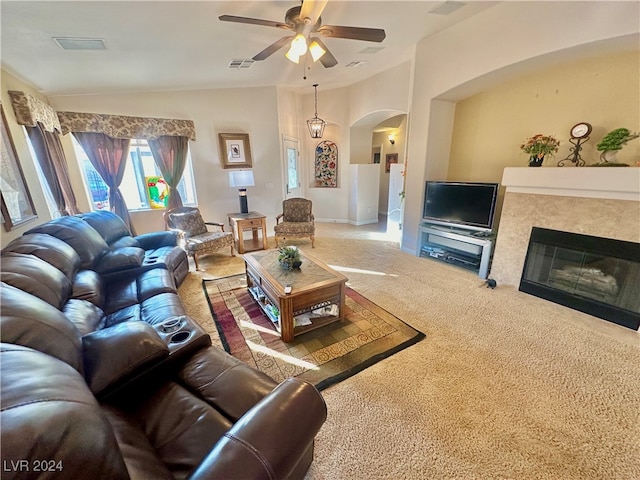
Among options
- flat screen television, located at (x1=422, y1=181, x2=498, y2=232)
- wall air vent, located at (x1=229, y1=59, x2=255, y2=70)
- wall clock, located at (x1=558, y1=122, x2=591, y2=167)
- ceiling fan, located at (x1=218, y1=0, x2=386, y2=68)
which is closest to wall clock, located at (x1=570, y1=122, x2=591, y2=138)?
wall clock, located at (x1=558, y1=122, x2=591, y2=167)

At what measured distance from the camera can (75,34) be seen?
7.76ft

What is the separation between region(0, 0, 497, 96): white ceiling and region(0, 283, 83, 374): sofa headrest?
2241 mm

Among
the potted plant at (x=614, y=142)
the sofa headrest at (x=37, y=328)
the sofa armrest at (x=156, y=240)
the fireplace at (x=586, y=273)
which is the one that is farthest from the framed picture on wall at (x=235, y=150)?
the potted plant at (x=614, y=142)

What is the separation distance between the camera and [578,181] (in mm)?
2580

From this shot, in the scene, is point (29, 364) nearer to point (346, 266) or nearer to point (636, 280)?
point (346, 266)

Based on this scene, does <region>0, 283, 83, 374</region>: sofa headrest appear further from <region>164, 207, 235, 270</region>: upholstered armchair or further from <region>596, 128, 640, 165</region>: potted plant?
<region>596, 128, 640, 165</region>: potted plant

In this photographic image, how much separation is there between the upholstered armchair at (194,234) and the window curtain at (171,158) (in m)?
0.60

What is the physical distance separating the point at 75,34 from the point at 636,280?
5.56 metres

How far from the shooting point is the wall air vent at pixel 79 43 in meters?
2.43

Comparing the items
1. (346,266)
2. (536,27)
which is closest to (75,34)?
(346,266)

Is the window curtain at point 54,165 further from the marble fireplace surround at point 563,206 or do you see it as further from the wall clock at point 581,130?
the wall clock at point 581,130

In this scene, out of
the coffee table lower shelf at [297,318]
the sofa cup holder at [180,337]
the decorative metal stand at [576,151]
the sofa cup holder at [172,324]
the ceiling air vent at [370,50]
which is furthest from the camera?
the ceiling air vent at [370,50]

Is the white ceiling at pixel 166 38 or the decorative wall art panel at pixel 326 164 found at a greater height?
the white ceiling at pixel 166 38

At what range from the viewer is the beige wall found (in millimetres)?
2611
